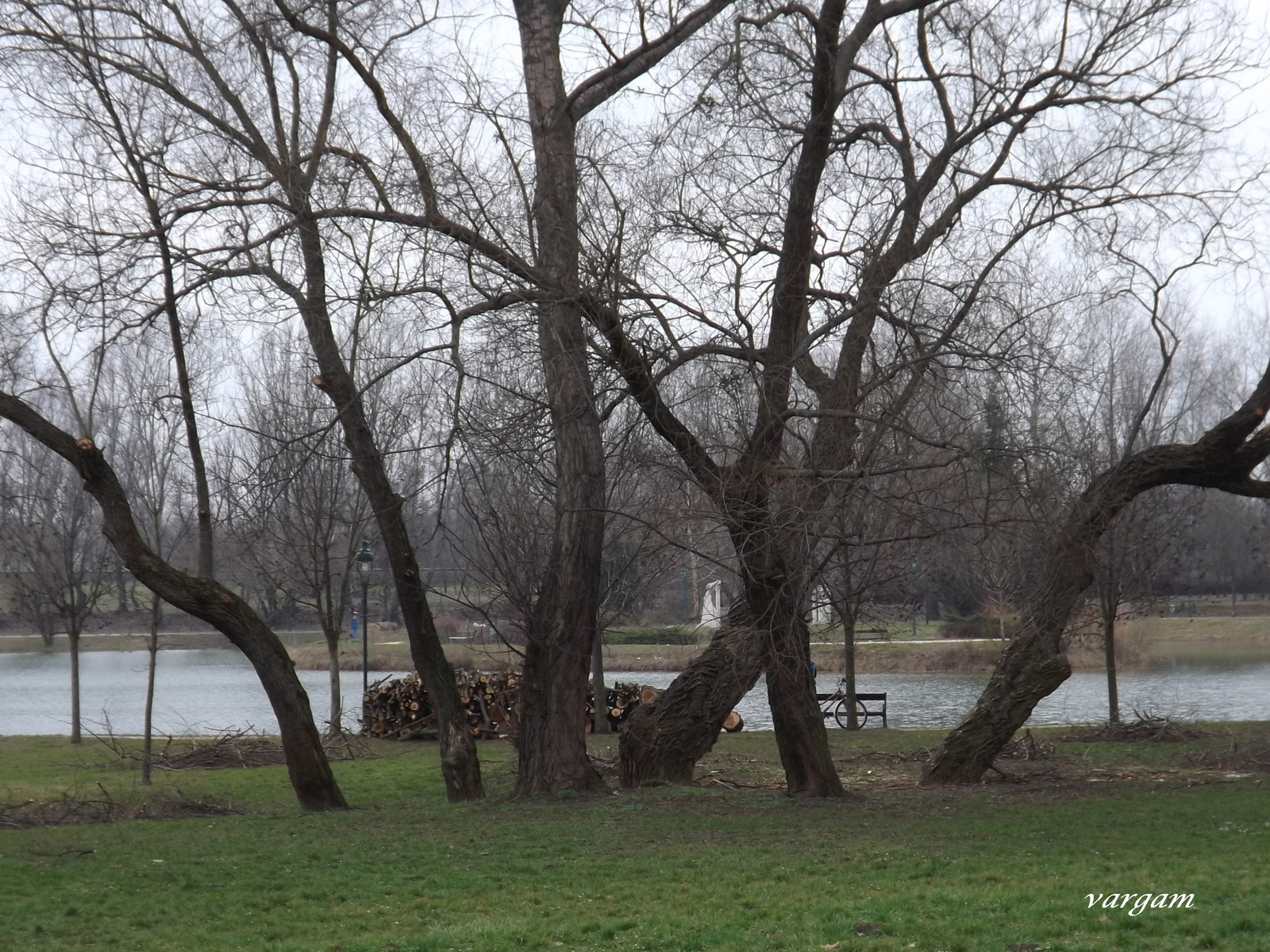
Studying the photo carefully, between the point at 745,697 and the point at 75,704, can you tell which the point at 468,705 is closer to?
the point at 75,704

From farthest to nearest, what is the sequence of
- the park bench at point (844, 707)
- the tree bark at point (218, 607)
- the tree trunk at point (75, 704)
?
the park bench at point (844, 707), the tree trunk at point (75, 704), the tree bark at point (218, 607)

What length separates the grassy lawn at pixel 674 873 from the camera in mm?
5953

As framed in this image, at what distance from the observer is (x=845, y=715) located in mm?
23812

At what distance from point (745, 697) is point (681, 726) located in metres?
15.9

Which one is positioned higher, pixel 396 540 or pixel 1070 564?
pixel 396 540

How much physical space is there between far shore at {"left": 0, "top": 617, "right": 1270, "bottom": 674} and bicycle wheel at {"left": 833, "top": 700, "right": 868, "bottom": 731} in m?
6.75

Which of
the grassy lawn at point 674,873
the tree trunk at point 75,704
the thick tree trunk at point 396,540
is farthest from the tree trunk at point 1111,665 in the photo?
the tree trunk at point 75,704

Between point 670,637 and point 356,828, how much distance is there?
83.8 ft

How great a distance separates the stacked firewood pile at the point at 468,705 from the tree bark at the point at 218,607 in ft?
29.6

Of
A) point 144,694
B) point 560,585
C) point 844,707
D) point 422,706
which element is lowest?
point 144,694

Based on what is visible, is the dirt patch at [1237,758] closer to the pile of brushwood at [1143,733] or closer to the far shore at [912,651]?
the pile of brushwood at [1143,733]

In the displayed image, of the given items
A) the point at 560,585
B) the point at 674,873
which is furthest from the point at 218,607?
the point at 674,873

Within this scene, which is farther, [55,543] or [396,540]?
[55,543]

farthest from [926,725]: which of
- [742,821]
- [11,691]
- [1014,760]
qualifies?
[11,691]
